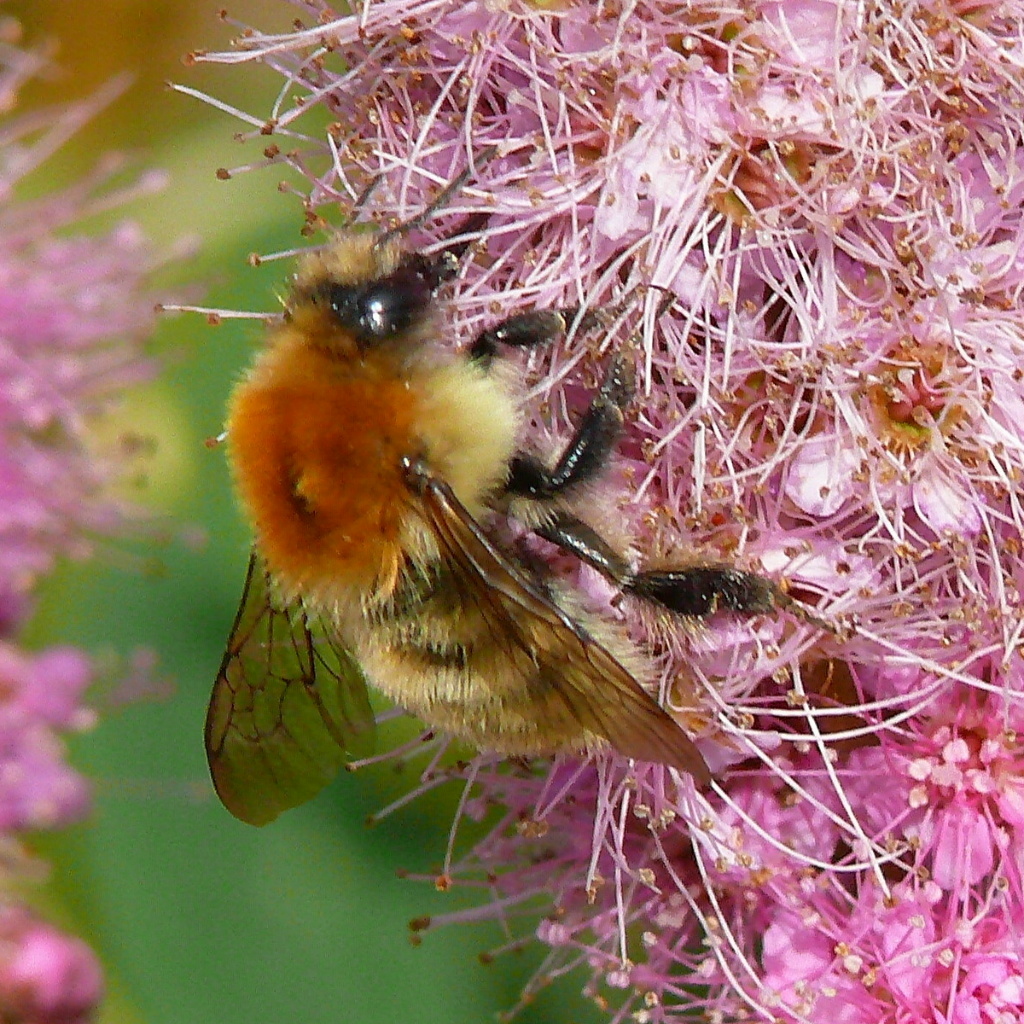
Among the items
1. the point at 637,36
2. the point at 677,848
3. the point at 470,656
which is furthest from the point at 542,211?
the point at 677,848

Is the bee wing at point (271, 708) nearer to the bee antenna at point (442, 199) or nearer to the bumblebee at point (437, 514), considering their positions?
the bumblebee at point (437, 514)

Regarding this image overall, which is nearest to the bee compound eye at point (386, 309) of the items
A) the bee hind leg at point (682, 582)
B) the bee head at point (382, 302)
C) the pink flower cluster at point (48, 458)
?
the bee head at point (382, 302)

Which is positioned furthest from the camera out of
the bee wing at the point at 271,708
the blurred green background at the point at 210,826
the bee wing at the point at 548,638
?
the blurred green background at the point at 210,826

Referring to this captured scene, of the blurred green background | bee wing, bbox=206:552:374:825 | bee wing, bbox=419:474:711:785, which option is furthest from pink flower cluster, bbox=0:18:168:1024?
bee wing, bbox=419:474:711:785

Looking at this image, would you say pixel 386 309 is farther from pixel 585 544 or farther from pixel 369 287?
pixel 585 544

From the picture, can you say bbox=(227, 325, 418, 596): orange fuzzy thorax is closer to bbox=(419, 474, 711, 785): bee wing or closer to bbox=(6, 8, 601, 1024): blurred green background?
bbox=(419, 474, 711, 785): bee wing

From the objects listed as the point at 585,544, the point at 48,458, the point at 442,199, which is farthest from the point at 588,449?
the point at 48,458

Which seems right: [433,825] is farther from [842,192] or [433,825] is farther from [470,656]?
[842,192]
